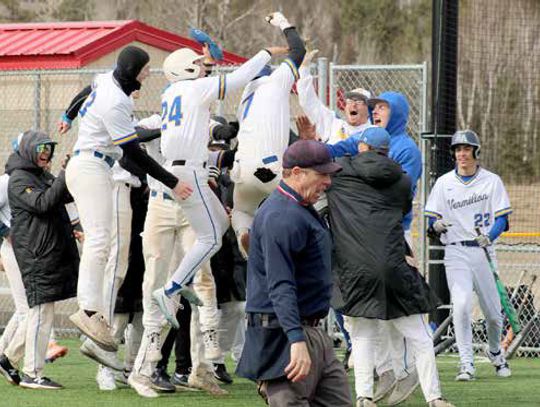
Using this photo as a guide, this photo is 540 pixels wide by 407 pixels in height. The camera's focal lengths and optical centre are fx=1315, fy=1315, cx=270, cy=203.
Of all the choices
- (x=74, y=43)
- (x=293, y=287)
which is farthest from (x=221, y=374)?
(x=74, y=43)

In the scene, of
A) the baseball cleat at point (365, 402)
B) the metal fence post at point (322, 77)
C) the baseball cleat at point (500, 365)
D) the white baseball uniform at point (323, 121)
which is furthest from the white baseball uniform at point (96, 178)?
the metal fence post at point (322, 77)

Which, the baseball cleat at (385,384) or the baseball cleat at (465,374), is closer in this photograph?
the baseball cleat at (385,384)

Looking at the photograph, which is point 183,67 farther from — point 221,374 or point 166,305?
point 221,374

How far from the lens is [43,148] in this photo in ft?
33.4

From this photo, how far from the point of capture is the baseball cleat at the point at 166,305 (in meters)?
9.33

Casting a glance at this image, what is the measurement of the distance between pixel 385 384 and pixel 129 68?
2.93 metres

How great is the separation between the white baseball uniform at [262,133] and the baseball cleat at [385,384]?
61.1 inches

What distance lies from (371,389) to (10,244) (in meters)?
3.36

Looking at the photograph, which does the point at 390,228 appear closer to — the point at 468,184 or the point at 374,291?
the point at 374,291

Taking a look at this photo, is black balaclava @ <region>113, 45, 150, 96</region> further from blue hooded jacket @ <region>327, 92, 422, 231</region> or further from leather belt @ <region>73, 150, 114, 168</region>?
blue hooded jacket @ <region>327, 92, 422, 231</region>

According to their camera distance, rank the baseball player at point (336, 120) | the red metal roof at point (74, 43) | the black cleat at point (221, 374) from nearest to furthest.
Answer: the baseball player at point (336, 120) → the black cleat at point (221, 374) → the red metal roof at point (74, 43)

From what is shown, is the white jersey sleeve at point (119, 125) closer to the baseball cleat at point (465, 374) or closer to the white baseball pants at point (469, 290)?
the white baseball pants at point (469, 290)

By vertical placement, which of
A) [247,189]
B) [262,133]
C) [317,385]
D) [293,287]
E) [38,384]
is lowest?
[38,384]

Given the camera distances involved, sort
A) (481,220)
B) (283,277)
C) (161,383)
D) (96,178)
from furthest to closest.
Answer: (481,220), (161,383), (96,178), (283,277)
